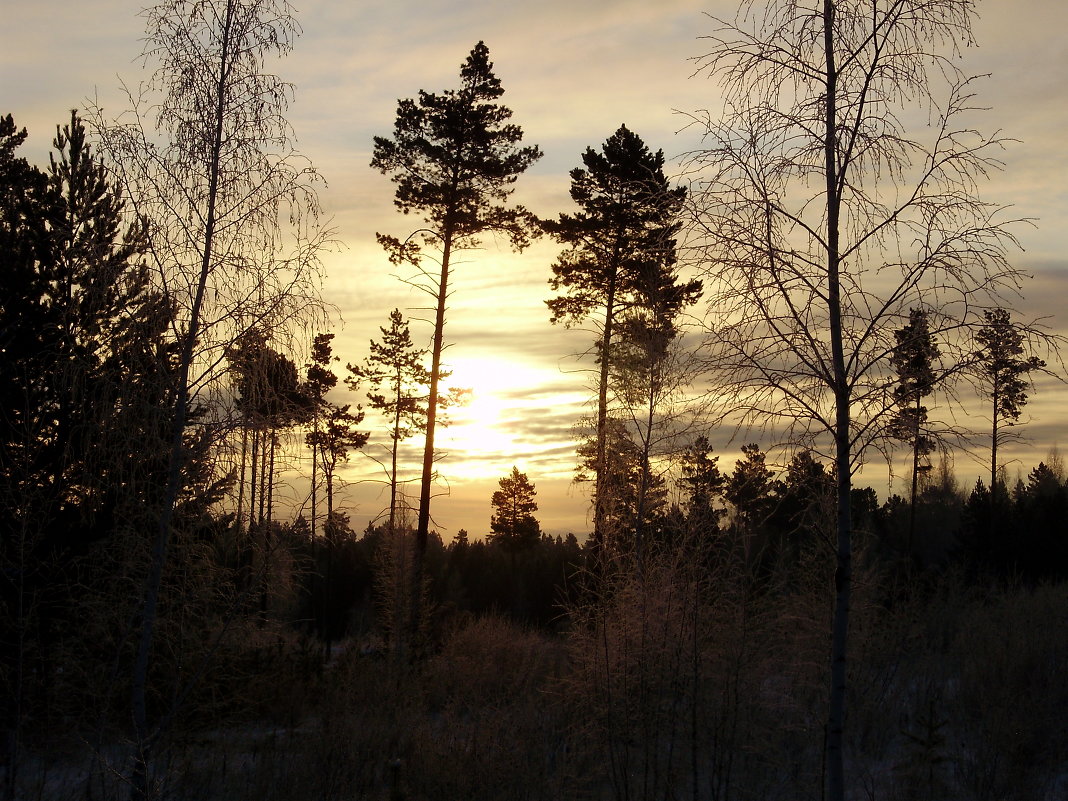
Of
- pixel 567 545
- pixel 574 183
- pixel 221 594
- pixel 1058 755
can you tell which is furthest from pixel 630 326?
pixel 567 545

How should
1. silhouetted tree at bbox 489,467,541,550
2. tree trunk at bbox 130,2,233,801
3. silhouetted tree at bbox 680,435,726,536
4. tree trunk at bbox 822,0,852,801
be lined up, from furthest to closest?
silhouetted tree at bbox 489,467,541,550 → silhouetted tree at bbox 680,435,726,536 → tree trunk at bbox 130,2,233,801 → tree trunk at bbox 822,0,852,801

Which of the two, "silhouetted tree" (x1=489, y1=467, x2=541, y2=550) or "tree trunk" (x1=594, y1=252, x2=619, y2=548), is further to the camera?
"silhouetted tree" (x1=489, y1=467, x2=541, y2=550)

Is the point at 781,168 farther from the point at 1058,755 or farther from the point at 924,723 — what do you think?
the point at 1058,755

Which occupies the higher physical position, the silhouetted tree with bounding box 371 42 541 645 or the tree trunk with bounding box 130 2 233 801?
the silhouetted tree with bounding box 371 42 541 645

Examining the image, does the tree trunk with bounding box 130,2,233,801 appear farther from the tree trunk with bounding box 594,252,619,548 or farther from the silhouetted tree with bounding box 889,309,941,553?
the tree trunk with bounding box 594,252,619,548

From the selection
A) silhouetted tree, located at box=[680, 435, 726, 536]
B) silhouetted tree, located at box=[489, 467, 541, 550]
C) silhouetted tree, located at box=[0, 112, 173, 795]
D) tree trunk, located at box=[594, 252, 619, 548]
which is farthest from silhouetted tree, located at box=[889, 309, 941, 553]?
silhouetted tree, located at box=[489, 467, 541, 550]

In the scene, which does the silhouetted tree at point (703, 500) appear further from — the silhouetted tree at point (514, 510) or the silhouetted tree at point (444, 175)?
the silhouetted tree at point (514, 510)

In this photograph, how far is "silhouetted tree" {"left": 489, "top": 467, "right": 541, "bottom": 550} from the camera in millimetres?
61438

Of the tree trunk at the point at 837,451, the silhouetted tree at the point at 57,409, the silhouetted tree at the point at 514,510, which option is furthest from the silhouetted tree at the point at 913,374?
the silhouetted tree at the point at 514,510

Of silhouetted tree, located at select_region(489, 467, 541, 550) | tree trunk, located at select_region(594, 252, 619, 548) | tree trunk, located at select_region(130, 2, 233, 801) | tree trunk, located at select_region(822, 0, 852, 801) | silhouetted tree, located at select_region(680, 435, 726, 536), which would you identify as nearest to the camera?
tree trunk, located at select_region(822, 0, 852, 801)

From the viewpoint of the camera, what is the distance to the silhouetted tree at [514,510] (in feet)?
202

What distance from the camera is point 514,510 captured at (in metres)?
62.2

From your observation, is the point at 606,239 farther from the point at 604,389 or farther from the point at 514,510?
the point at 514,510

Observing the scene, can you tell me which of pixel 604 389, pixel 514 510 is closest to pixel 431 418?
pixel 604 389
